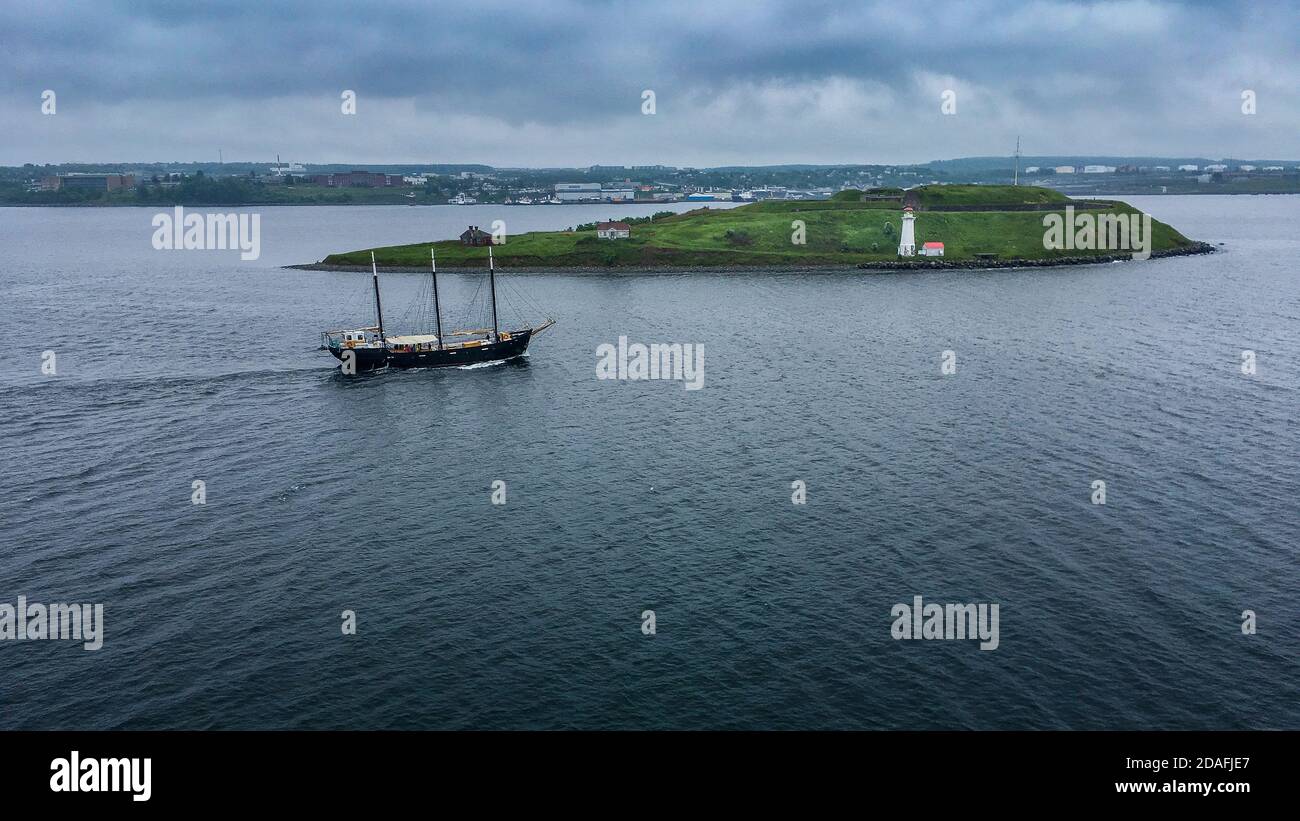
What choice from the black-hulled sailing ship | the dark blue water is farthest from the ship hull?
Answer: the dark blue water

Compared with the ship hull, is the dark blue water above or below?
below

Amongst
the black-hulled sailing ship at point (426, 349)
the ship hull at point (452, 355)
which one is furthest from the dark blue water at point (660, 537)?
the black-hulled sailing ship at point (426, 349)

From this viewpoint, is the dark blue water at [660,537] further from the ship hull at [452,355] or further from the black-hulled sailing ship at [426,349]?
the black-hulled sailing ship at [426,349]

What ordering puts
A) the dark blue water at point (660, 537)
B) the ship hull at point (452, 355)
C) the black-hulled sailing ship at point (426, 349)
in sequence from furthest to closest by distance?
the ship hull at point (452, 355) < the black-hulled sailing ship at point (426, 349) < the dark blue water at point (660, 537)

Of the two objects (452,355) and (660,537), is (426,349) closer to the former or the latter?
(452,355)

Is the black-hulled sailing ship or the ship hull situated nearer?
the black-hulled sailing ship

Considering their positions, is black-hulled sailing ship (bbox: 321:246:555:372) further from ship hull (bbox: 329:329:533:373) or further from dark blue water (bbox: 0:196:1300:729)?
dark blue water (bbox: 0:196:1300:729)

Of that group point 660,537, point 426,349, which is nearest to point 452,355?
point 426,349
